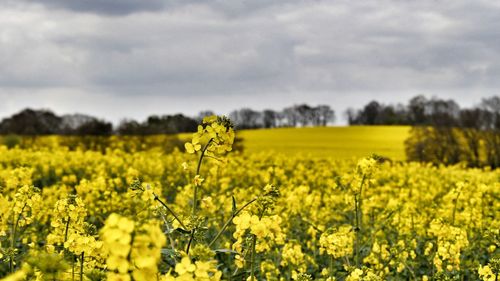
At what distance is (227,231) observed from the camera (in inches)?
306

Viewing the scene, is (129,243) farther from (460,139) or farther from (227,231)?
(460,139)

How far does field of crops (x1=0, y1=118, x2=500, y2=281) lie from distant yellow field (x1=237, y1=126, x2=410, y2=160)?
2067 cm

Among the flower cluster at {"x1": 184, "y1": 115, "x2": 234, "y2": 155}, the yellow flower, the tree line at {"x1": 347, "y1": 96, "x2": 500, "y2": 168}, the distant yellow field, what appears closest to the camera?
the yellow flower

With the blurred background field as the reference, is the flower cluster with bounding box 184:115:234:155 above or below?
above

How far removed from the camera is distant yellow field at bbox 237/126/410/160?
1415 inches

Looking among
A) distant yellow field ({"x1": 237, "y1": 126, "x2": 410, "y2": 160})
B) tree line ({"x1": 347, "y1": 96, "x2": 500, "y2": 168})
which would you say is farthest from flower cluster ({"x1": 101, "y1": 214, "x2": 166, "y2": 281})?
distant yellow field ({"x1": 237, "y1": 126, "x2": 410, "y2": 160})

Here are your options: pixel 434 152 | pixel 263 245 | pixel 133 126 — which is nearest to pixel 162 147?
pixel 133 126

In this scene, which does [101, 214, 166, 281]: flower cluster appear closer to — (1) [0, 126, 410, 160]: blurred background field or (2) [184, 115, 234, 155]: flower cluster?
(2) [184, 115, 234, 155]: flower cluster

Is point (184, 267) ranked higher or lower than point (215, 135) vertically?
lower

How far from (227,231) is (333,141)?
3537 centimetres

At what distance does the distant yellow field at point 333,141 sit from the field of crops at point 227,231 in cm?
Result: 2067

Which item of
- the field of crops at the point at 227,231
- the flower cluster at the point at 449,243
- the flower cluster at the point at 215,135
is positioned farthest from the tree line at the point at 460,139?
the flower cluster at the point at 215,135

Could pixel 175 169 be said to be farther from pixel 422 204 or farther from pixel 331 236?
pixel 331 236

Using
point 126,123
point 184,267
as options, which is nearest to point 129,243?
point 184,267
